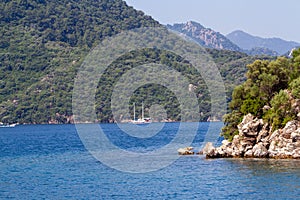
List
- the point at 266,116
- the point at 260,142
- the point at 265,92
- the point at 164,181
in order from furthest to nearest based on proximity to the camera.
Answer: the point at 265,92 → the point at 266,116 → the point at 260,142 → the point at 164,181

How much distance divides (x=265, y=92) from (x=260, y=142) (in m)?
9.66

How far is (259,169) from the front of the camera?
213 ft

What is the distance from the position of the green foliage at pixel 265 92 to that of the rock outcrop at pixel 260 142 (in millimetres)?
1903

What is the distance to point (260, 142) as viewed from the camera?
74750mm

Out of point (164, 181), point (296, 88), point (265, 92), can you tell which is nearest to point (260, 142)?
point (296, 88)

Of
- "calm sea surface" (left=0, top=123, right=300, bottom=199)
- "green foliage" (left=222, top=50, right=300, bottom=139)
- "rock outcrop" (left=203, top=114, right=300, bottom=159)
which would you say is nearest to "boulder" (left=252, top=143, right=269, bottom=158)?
"rock outcrop" (left=203, top=114, right=300, bottom=159)

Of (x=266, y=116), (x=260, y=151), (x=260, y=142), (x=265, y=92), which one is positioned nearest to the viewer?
(x=260, y=151)

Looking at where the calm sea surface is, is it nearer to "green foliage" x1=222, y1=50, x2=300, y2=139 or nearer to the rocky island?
the rocky island

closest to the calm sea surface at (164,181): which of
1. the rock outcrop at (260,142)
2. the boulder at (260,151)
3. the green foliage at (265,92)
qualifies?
the boulder at (260,151)

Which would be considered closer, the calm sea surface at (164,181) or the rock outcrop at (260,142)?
the calm sea surface at (164,181)

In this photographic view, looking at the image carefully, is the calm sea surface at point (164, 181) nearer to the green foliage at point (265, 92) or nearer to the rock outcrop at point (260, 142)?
the rock outcrop at point (260, 142)

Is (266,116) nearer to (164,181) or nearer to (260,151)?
(260,151)

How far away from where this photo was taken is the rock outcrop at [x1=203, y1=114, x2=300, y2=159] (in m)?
70.8

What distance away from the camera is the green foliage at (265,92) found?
250 feet
